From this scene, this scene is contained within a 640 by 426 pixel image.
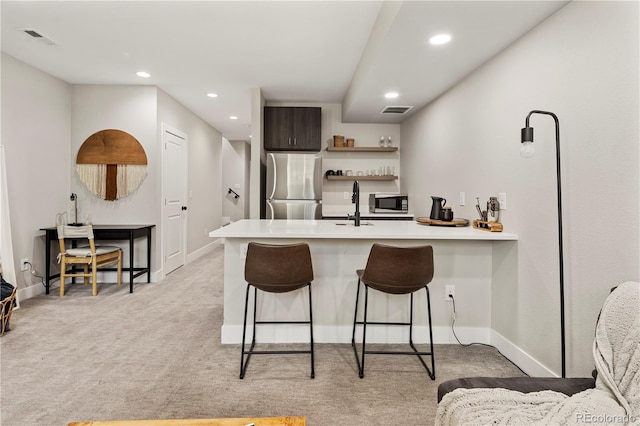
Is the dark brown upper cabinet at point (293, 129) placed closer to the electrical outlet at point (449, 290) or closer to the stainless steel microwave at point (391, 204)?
the stainless steel microwave at point (391, 204)

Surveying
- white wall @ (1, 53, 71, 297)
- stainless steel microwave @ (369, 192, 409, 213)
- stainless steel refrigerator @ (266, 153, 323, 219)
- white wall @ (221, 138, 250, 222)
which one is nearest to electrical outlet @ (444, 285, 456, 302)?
stainless steel microwave @ (369, 192, 409, 213)

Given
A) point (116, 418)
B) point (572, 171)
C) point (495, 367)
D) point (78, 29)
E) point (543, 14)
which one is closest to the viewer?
point (116, 418)

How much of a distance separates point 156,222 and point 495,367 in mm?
4140

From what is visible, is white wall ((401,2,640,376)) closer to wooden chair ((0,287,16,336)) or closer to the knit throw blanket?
the knit throw blanket

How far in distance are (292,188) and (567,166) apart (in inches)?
123

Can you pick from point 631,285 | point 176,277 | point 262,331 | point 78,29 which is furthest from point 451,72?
point 176,277

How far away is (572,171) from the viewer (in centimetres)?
185

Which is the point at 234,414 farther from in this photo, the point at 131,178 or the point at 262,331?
the point at 131,178

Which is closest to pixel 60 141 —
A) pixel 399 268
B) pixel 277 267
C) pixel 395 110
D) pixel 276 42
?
pixel 276 42

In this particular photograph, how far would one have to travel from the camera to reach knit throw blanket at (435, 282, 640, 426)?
1099 millimetres

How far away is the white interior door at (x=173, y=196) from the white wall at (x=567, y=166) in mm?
3936

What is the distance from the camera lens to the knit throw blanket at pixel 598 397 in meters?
1.10

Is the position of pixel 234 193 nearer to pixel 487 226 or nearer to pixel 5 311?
pixel 5 311

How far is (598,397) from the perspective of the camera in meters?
1.17
